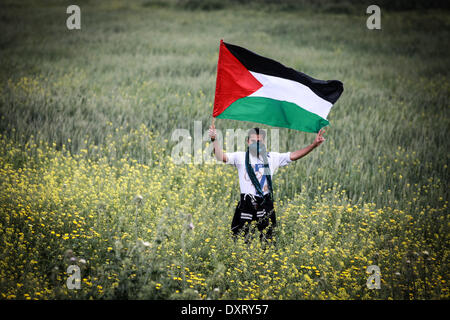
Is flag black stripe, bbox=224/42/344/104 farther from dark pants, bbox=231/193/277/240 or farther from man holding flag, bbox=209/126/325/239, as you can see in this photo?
dark pants, bbox=231/193/277/240

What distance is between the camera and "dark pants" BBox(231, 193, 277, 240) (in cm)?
473

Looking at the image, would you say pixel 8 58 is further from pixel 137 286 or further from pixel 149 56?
pixel 137 286

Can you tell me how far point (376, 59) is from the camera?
51.7 ft

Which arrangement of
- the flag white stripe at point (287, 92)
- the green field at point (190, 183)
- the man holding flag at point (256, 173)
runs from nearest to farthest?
the green field at point (190, 183), the man holding flag at point (256, 173), the flag white stripe at point (287, 92)

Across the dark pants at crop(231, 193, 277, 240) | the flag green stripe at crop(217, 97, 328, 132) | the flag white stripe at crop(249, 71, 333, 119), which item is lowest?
the dark pants at crop(231, 193, 277, 240)

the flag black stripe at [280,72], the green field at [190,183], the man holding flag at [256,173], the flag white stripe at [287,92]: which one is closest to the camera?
the green field at [190,183]

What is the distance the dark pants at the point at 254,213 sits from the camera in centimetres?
473

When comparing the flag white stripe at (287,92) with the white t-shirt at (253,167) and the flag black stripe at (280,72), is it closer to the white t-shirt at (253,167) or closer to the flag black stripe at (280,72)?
the flag black stripe at (280,72)

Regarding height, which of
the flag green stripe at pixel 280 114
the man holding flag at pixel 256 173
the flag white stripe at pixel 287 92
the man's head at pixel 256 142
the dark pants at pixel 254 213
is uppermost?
the flag white stripe at pixel 287 92

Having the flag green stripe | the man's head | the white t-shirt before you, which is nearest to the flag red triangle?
the flag green stripe

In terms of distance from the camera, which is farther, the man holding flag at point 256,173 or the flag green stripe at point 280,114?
the flag green stripe at point 280,114

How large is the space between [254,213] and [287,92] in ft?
5.30

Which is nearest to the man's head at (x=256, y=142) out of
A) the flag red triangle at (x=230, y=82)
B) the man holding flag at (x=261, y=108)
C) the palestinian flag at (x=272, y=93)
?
the man holding flag at (x=261, y=108)

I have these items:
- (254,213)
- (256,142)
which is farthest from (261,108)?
(254,213)
